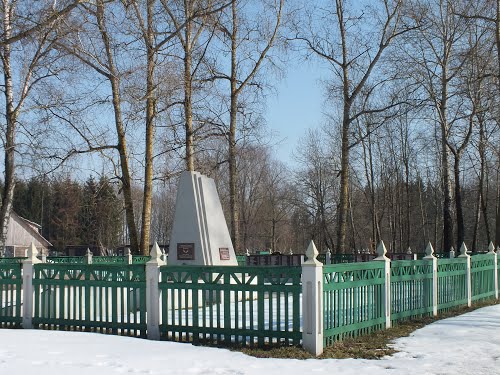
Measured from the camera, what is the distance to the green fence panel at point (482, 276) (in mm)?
16562

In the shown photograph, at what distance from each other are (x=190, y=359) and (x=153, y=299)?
227 centimetres

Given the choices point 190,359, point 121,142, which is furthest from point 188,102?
point 190,359

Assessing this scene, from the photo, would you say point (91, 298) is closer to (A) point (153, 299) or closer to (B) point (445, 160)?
(A) point (153, 299)

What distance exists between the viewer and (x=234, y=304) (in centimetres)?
980

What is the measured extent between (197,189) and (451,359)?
35.7 ft


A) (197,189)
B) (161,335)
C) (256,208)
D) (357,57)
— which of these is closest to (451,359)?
(161,335)

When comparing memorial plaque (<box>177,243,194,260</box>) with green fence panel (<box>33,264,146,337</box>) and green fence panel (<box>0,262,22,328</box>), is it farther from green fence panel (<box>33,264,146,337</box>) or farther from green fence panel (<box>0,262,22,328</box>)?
green fence panel (<box>0,262,22,328</box>)

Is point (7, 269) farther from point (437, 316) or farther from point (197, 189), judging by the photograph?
point (437, 316)

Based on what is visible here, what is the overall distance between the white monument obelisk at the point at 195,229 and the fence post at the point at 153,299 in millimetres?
7255

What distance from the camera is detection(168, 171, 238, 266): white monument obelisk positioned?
18016 millimetres

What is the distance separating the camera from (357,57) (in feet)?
90.8

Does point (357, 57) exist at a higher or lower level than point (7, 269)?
higher

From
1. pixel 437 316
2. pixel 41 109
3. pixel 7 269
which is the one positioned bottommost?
pixel 437 316

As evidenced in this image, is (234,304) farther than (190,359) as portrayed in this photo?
Yes
